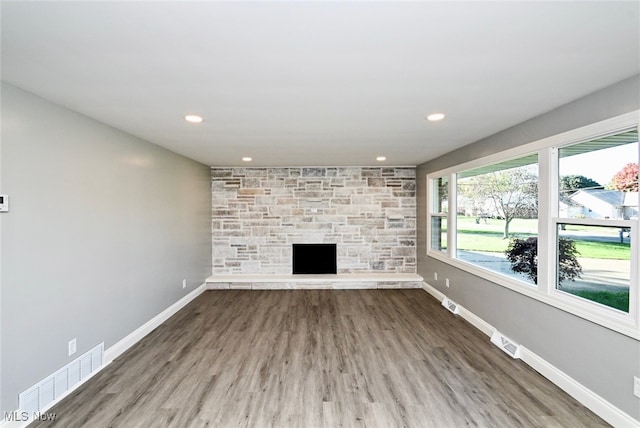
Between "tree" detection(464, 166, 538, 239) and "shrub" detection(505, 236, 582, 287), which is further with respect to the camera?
"tree" detection(464, 166, 538, 239)

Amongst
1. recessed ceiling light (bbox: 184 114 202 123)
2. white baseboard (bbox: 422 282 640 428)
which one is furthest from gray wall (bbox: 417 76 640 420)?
recessed ceiling light (bbox: 184 114 202 123)

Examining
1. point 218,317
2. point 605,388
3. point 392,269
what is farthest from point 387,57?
point 392,269

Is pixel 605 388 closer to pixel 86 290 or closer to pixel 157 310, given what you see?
pixel 86 290

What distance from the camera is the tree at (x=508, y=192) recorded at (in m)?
2.74

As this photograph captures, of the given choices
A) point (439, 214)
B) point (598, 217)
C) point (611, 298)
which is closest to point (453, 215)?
point (439, 214)

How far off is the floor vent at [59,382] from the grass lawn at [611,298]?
13.9ft

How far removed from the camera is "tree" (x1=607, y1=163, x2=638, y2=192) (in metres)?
1.80

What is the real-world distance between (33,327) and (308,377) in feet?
6.96

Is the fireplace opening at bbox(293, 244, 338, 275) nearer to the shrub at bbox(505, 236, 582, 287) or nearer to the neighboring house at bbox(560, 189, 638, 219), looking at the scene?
the shrub at bbox(505, 236, 582, 287)

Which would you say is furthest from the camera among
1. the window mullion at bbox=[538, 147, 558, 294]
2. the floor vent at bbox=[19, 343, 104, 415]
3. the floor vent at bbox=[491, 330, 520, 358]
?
the floor vent at bbox=[491, 330, 520, 358]

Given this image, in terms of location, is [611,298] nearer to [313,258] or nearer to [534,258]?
[534,258]

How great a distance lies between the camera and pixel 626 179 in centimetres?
185

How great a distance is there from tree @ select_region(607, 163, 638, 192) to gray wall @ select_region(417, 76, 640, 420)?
385mm

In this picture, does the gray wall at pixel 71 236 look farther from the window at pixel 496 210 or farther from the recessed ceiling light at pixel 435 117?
the window at pixel 496 210
